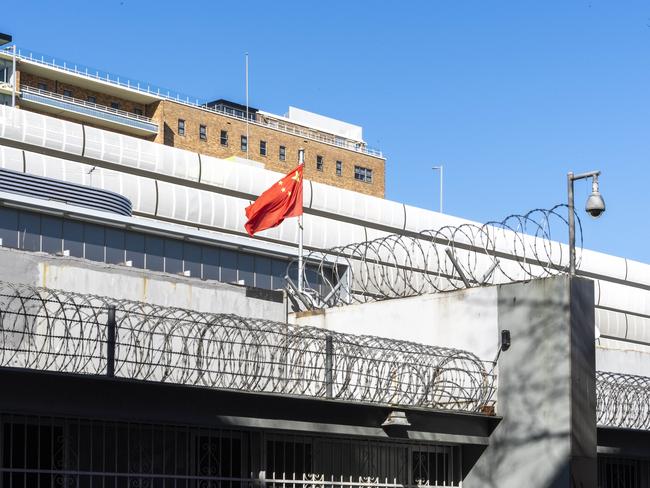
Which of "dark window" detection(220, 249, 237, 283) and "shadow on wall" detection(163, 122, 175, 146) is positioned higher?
"shadow on wall" detection(163, 122, 175, 146)

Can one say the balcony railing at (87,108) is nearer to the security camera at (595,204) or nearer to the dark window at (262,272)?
the dark window at (262,272)

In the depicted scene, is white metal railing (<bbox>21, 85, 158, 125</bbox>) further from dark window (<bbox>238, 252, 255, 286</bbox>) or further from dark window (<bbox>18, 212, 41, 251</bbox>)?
dark window (<bbox>18, 212, 41, 251</bbox>)

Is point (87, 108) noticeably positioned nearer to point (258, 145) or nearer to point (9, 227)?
point (258, 145)

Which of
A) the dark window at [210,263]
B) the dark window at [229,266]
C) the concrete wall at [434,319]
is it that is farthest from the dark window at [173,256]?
the concrete wall at [434,319]

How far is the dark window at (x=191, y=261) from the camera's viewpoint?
34.6 metres

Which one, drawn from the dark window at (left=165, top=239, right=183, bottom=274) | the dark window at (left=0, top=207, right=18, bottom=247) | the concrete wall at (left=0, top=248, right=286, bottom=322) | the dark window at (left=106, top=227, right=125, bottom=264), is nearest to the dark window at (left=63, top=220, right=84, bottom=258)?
the dark window at (left=106, top=227, right=125, bottom=264)

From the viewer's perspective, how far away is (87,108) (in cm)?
10181

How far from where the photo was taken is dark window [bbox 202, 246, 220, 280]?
34938 millimetres

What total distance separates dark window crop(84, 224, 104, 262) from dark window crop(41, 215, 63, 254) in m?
0.68

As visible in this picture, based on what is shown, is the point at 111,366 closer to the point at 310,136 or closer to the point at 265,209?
the point at 265,209

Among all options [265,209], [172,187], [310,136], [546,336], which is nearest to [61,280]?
[265,209]

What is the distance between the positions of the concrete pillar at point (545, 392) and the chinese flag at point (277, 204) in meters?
9.97

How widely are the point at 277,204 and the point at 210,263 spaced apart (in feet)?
13.2

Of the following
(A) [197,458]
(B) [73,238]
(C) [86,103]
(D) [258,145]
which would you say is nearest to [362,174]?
(D) [258,145]
